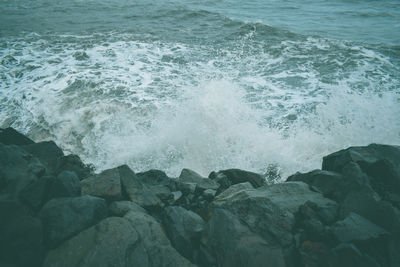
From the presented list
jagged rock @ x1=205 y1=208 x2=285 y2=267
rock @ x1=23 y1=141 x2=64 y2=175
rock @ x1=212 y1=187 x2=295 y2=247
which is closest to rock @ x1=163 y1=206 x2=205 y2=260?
jagged rock @ x1=205 y1=208 x2=285 y2=267

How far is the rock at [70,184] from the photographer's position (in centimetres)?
291

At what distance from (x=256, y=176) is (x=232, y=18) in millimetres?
10754

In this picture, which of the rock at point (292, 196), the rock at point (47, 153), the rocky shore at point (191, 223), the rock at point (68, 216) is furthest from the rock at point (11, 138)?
the rock at point (292, 196)

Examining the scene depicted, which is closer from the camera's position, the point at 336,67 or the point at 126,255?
the point at 126,255

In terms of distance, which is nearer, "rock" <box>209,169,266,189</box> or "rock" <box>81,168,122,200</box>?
"rock" <box>81,168,122,200</box>

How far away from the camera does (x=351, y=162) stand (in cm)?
344

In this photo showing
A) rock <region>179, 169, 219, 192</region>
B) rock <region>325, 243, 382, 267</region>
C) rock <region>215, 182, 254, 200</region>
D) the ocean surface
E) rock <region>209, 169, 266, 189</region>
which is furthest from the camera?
the ocean surface

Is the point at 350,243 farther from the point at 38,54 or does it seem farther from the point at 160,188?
the point at 38,54

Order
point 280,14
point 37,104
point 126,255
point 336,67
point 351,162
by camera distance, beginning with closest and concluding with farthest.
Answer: point 126,255 < point 351,162 < point 37,104 < point 336,67 < point 280,14

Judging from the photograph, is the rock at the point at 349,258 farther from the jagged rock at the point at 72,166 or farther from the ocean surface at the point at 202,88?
the jagged rock at the point at 72,166

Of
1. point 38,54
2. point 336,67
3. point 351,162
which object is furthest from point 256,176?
point 38,54

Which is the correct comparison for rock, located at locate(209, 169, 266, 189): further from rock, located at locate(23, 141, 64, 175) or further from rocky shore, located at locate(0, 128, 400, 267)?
rock, located at locate(23, 141, 64, 175)

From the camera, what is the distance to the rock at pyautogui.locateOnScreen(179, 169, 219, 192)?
12.8 feet

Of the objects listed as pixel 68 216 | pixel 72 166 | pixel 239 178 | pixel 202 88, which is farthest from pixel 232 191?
pixel 202 88
